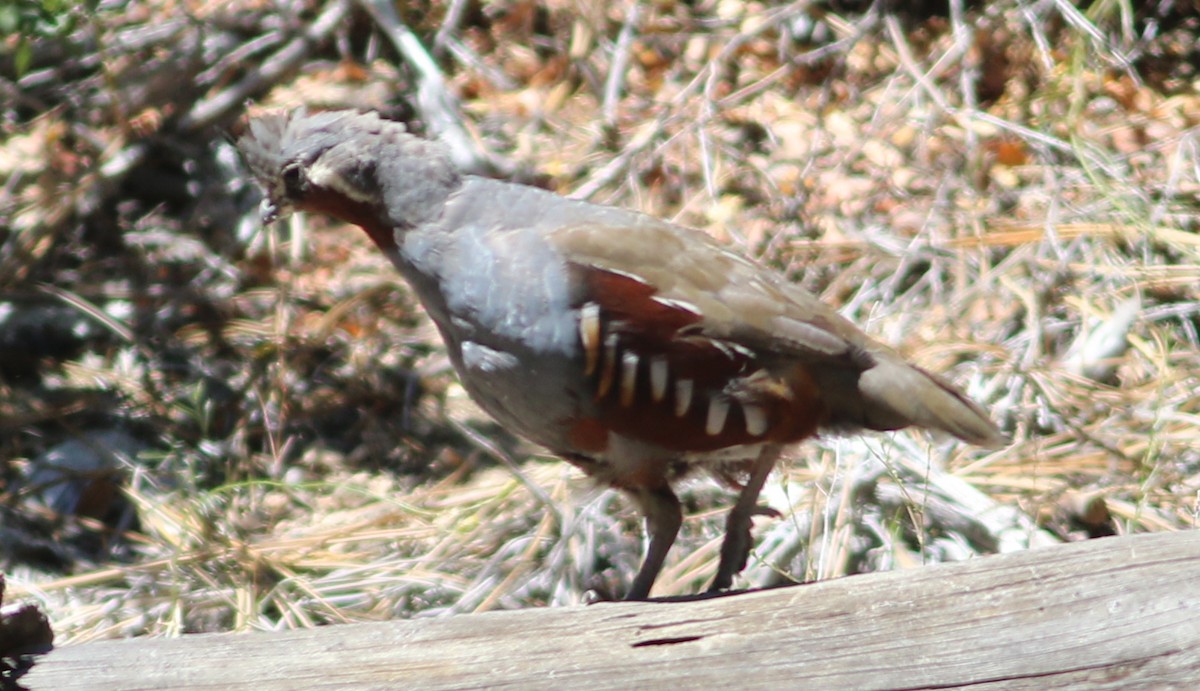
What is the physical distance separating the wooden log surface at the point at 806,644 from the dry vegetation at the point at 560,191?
3.66 ft

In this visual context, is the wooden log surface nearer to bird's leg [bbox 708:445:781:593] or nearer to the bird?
the bird

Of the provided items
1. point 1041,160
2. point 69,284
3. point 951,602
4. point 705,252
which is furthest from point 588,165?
point 951,602

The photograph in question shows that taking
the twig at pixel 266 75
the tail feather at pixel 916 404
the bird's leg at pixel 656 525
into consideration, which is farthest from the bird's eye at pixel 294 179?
the twig at pixel 266 75

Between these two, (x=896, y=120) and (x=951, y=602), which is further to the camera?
(x=896, y=120)

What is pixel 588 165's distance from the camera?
18.3ft

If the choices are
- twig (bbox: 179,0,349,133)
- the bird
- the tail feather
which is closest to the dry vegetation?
twig (bbox: 179,0,349,133)

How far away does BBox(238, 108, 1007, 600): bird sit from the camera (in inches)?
112

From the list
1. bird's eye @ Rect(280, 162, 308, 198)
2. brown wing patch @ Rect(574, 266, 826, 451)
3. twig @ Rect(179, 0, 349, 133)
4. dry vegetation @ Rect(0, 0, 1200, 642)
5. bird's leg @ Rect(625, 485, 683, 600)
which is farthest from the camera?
twig @ Rect(179, 0, 349, 133)

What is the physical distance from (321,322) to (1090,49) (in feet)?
10.4

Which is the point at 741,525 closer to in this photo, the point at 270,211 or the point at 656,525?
the point at 656,525

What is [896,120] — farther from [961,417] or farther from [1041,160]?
[961,417]

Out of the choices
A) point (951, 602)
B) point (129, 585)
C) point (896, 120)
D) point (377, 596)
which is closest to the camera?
Result: point (951, 602)

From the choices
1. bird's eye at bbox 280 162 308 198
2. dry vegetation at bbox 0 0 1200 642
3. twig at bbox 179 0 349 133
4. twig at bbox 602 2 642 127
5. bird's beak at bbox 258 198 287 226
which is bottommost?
dry vegetation at bbox 0 0 1200 642

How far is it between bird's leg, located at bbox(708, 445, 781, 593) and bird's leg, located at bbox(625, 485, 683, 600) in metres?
0.14
